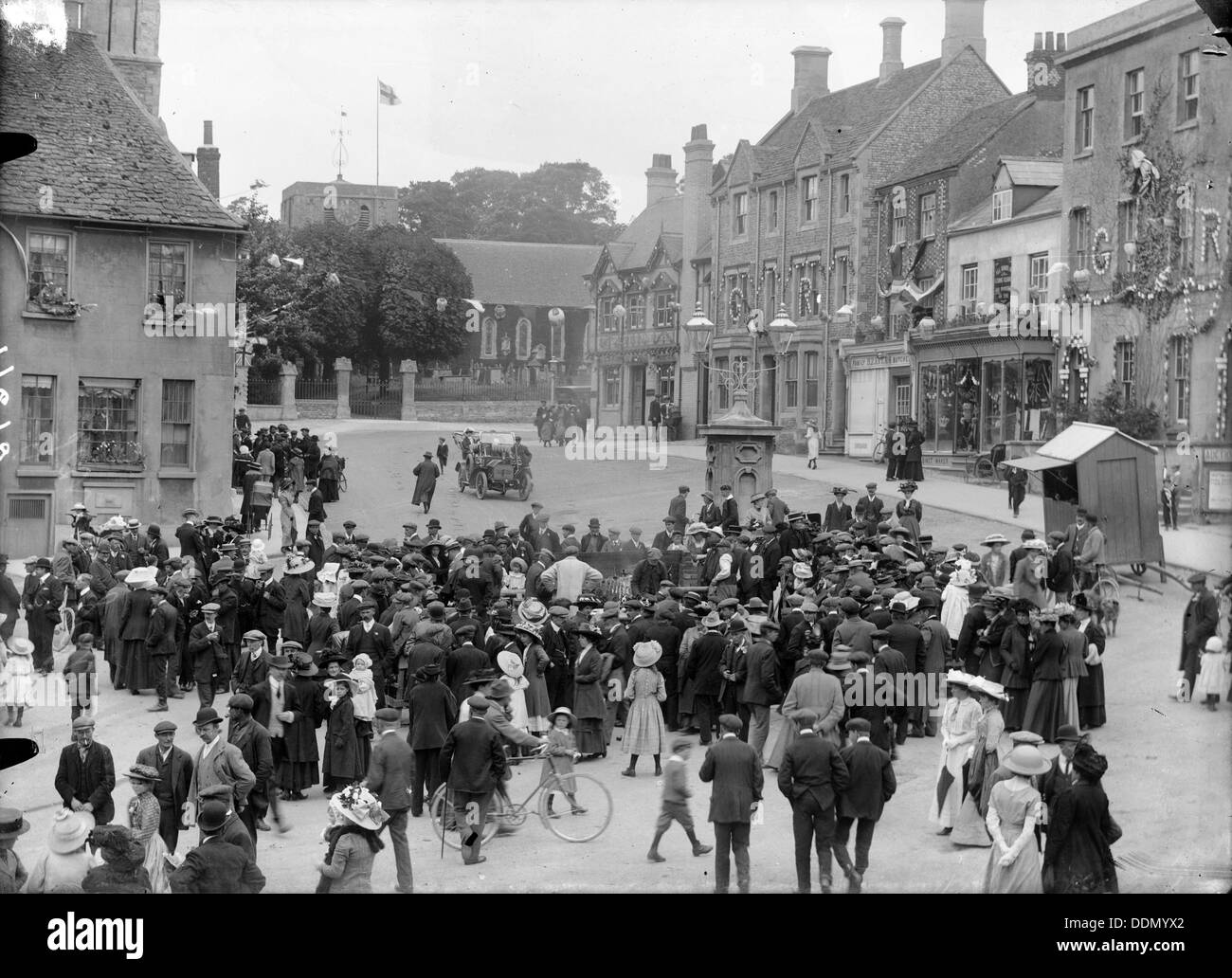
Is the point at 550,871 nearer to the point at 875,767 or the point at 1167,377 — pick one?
the point at 875,767

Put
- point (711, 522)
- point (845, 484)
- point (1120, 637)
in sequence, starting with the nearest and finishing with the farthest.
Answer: point (1120, 637) < point (711, 522) < point (845, 484)

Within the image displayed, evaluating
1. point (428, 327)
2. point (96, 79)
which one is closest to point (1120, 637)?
point (428, 327)

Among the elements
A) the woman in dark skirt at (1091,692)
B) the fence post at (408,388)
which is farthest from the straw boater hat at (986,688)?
the fence post at (408,388)

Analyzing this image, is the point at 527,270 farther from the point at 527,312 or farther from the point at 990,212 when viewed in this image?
the point at 990,212

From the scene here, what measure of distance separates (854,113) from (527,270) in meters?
13.7

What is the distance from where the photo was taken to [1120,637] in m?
19.4

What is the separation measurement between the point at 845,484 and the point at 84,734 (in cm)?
2346

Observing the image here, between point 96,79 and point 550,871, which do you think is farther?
point 96,79

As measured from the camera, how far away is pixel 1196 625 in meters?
16.5

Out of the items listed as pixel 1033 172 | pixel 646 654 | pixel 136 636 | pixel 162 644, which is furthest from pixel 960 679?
pixel 1033 172

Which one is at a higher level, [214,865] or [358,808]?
[358,808]

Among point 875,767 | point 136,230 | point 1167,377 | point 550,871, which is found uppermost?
point 136,230

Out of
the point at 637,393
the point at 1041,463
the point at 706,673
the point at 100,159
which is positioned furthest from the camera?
the point at 637,393

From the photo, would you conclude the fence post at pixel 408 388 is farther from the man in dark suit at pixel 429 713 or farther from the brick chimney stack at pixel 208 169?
the man in dark suit at pixel 429 713
